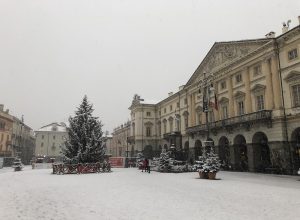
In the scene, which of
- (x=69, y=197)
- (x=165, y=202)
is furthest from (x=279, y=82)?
(x=69, y=197)

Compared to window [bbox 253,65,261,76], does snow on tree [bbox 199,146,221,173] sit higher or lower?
lower

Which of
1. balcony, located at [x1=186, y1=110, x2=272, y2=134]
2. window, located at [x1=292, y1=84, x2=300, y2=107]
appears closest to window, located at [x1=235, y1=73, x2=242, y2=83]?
balcony, located at [x1=186, y1=110, x2=272, y2=134]

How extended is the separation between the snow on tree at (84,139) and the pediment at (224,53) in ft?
62.5

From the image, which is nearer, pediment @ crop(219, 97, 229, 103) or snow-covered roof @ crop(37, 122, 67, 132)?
pediment @ crop(219, 97, 229, 103)

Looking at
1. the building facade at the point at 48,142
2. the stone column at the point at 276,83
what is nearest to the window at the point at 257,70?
the stone column at the point at 276,83

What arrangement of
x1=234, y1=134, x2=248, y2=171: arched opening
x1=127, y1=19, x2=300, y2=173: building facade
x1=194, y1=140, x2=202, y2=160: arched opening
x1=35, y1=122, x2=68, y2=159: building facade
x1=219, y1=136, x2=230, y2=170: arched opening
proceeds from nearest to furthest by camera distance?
x1=127, y1=19, x2=300, y2=173: building facade < x1=234, y1=134, x2=248, y2=171: arched opening < x1=219, y1=136, x2=230, y2=170: arched opening < x1=194, y1=140, x2=202, y2=160: arched opening < x1=35, y1=122, x2=68, y2=159: building facade

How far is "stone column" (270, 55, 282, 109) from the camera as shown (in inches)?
1182

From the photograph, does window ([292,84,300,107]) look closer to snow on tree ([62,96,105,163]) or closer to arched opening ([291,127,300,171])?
arched opening ([291,127,300,171])

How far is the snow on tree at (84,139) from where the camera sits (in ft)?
113

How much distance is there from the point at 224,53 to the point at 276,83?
11297 mm

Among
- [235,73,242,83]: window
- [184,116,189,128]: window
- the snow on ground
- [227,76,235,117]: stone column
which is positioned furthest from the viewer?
[184,116,189,128]: window

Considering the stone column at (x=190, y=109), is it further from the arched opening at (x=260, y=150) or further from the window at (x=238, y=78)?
the arched opening at (x=260, y=150)

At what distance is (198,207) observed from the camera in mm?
11039

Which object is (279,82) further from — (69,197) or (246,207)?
(69,197)
